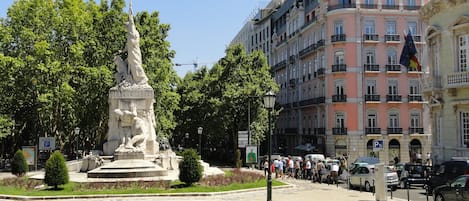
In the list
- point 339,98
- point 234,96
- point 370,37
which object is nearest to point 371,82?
point 339,98

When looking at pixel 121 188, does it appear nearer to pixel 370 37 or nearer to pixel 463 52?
pixel 463 52

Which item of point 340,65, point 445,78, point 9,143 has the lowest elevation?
point 9,143

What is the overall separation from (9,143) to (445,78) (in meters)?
40.4

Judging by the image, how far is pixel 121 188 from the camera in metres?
22.3

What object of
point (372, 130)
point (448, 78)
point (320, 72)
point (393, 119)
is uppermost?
point (320, 72)

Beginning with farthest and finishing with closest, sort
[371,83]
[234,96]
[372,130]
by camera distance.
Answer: [371,83] → [372,130] → [234,96]

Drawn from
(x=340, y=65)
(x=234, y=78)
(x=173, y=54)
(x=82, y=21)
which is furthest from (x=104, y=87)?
(x=340, y=65)

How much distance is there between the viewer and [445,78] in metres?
31.3

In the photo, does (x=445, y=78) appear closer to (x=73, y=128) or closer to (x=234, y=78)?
(x=234, y=78)

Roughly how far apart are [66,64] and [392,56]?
30786mm

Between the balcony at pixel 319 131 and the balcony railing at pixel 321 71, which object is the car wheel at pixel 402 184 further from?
the balcony railing at pixel 321 71

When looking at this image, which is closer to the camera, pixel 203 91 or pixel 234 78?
pixel 234 78

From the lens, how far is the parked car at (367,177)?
2562cm

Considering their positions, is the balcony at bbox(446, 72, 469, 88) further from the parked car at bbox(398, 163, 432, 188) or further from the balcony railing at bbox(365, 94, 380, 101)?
the balcony railing at bbox(365, 94, 380, 101)
